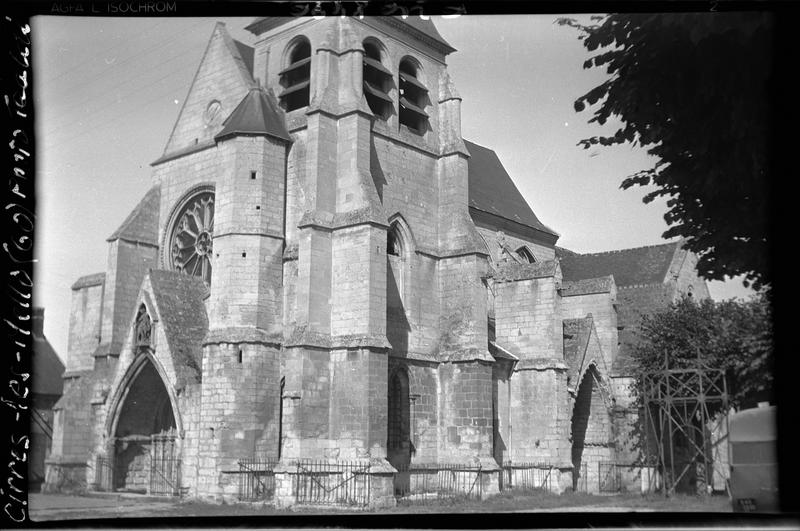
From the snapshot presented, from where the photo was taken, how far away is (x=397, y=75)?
84.1ft

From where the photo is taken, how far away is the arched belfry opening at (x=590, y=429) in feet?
90.4

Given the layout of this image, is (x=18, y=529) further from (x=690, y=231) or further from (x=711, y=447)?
(x=711, y=447)

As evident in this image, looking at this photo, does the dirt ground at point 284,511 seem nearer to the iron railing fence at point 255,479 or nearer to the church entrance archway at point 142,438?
the iron railing fence at point 255,479

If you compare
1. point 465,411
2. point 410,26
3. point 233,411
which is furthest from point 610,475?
point 410,26

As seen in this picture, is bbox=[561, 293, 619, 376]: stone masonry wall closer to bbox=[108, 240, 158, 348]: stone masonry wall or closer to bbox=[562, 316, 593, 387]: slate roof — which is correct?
bbox=[562, 316, 593, 387]: slate roof

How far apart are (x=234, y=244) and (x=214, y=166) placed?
3.51 m

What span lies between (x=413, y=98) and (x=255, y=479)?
12.5 m

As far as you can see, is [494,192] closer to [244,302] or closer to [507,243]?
[507,243]

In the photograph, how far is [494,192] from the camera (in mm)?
32094

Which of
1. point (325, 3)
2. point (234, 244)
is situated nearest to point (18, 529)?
point (325, 3)

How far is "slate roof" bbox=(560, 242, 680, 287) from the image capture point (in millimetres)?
31500

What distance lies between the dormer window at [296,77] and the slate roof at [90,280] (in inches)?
304

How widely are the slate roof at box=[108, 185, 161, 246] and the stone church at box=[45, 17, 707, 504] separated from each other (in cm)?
6

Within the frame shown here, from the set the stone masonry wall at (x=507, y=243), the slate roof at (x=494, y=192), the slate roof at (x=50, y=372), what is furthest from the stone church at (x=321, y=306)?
the slate roof at (x=494, y=192)
